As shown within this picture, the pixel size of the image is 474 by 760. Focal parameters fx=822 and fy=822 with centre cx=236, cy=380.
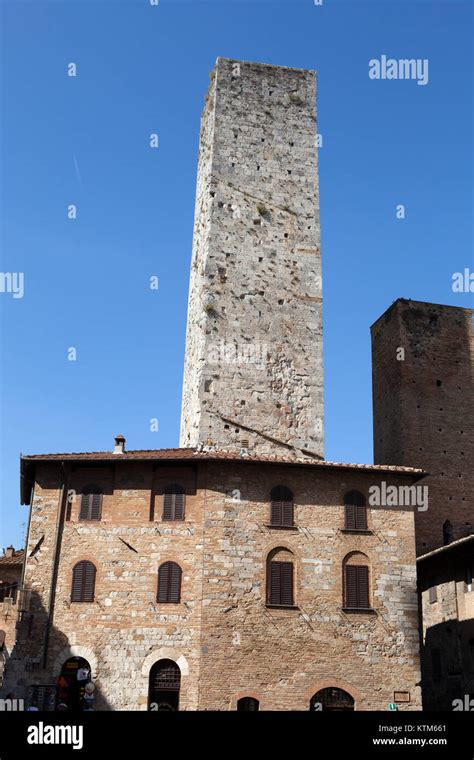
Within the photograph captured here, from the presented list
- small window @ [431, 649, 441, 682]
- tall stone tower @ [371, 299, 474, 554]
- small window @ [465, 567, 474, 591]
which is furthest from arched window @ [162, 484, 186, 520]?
tall stone tower @ [371, 299, 474, 554]

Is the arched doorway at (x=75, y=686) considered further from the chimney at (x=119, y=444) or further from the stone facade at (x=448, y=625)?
the stone facade at (x=448, y=625)

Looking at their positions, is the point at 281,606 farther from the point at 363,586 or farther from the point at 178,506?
the point at 178,506

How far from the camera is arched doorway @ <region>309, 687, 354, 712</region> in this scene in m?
20.9

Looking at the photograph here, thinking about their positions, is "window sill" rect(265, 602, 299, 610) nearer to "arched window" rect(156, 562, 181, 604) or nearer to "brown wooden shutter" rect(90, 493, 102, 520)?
"arched window" rect(156, 562, 181, 604)

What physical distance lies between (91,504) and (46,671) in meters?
4.43

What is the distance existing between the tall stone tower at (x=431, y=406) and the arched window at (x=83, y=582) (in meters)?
14.5

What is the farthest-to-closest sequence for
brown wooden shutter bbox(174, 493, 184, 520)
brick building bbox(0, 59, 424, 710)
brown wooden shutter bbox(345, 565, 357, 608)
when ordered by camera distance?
brown wooden shutter bbox(174, 493, 184, 520)
brown wooden shutter bbox(345, 565, 357, 608)
brick building bbox(0, 59, 424, 710)

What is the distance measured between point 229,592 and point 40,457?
6.40m

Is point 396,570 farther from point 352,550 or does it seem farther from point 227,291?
point 227,291

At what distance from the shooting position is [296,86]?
3056cm

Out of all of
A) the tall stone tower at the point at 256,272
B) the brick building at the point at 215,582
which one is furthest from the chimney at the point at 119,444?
the tall stone tower at the point at 256,272

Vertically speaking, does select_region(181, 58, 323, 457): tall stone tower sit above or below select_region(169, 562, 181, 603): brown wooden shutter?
above

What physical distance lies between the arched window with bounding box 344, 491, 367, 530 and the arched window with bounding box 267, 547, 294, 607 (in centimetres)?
194

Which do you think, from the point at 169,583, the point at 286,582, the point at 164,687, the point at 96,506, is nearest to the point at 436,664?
the point at 286,582
